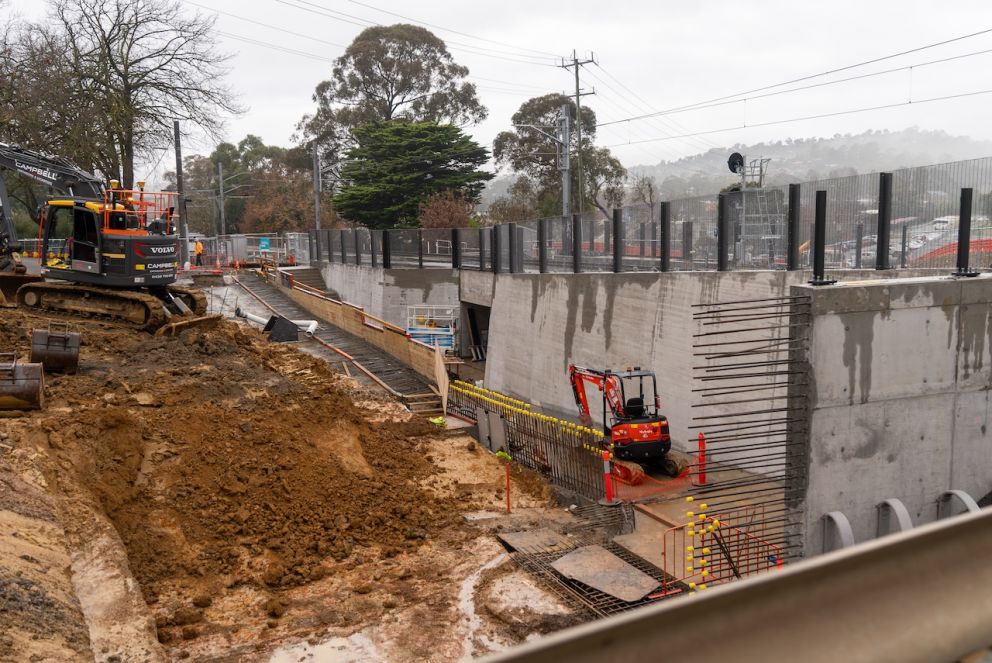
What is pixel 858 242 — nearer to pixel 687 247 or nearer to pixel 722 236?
Result: pixel 722 236

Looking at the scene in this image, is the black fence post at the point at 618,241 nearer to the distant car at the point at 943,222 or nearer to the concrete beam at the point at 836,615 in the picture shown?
the distant car at the point at 943,222

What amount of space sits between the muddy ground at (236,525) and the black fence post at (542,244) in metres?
6.91

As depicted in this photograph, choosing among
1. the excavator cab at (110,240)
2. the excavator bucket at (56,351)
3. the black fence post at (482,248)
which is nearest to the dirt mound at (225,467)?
the excavator bucket at (56,351)

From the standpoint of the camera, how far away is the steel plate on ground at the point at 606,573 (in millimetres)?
11156

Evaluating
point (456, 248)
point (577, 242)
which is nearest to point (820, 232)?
point (577, 242)

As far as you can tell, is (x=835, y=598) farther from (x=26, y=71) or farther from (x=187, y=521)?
(x=26, y=71)

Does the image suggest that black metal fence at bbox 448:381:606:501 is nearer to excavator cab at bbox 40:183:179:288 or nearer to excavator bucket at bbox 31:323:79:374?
excavator bucket at bbox 31:323:79:374

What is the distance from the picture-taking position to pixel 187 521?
42.5 ft

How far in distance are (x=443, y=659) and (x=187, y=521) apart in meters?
5.39

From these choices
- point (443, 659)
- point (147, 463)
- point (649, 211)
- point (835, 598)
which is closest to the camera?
point (835, 598)

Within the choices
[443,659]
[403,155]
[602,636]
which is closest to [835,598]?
[602,636]

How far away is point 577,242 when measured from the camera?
72.8ft

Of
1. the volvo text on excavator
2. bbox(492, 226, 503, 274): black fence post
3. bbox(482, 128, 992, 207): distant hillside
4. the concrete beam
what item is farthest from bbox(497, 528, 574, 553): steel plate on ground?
bbox(482, 128, 992, 207): distant hillside

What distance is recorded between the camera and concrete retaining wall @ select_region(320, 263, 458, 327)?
3336 centimetres
